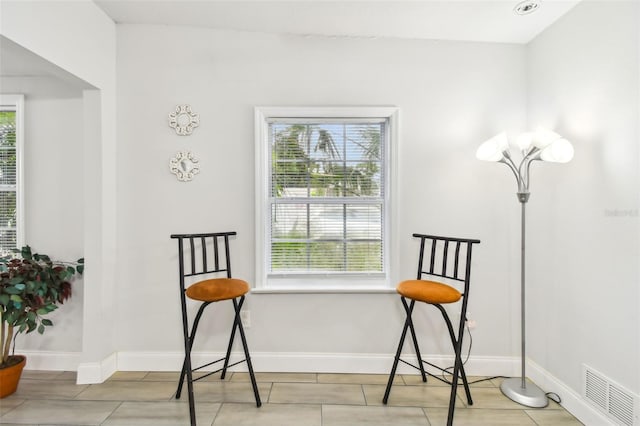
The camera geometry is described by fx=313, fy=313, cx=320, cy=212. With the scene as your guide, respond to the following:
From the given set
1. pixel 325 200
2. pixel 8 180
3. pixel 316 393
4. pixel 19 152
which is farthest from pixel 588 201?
pixel 8 180

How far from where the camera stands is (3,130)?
247 centimetres

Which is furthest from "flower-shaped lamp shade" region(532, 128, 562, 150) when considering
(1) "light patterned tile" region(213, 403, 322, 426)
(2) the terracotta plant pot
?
(2) the terracotta plant pot

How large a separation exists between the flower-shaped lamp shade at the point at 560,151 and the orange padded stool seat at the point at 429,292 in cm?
99

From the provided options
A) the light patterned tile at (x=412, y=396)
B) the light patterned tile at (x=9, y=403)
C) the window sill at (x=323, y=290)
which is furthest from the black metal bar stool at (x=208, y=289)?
the light patterned tile at (x=9, y=403)

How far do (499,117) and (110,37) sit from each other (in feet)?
9.69

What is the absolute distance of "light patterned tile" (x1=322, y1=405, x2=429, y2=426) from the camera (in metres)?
1.83

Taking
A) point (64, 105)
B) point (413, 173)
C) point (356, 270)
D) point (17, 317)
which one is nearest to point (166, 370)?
point (17, 317)

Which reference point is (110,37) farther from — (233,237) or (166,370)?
(166,370)

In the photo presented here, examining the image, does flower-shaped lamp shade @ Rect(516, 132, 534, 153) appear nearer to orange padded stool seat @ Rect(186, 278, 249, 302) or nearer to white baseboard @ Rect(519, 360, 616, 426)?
white baseboard @ Rect(519, 360, 616, 426)

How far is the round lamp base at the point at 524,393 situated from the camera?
1987 mm

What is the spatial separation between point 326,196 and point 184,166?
1.10 m

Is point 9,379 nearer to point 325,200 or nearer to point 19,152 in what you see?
point 19,152

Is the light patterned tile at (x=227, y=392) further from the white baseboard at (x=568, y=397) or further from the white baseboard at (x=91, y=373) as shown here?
the white baseboard at (x=568, y=397)

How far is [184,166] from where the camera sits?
2365 mm
